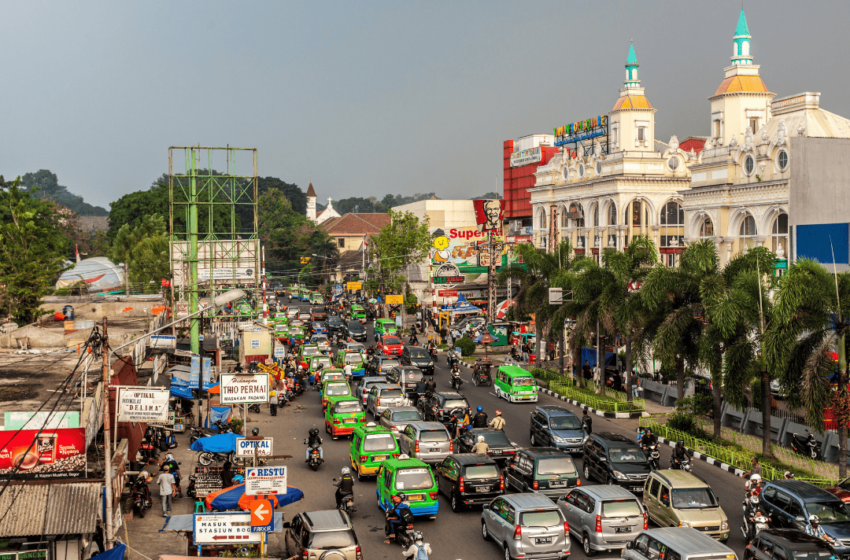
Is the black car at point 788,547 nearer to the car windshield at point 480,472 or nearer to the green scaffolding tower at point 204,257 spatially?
the car windshield at point 480,472

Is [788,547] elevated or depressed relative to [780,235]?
depressed

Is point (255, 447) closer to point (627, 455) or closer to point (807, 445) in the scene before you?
point (627, 455)

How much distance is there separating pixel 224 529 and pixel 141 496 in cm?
708

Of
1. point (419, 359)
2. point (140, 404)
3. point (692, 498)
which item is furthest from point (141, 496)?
point (419, 359)

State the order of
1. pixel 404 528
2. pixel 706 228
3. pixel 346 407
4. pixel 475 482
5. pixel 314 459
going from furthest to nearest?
pixel 706 228, pixel 346 407, pixel 314 459, pixel 475 482, pixel 404 528

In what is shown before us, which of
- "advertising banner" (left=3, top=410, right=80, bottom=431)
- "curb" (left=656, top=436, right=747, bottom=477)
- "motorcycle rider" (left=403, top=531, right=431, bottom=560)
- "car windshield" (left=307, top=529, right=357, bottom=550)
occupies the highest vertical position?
"advertising banner" (left=3, top=410, right=80, bottom=431)

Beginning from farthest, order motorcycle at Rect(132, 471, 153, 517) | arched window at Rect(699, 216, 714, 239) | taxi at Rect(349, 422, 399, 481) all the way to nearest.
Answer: arched window at Rect(699, 216, 714, 239), taxi at Rect(349, 422, 399, 481), motorcycle at Rect(132, 471, 153, 517)

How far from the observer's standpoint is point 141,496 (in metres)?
22.5

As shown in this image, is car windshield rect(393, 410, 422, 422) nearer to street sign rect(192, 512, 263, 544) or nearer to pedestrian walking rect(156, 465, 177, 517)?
pedestrian walking rect(156, 465, 177, 517)

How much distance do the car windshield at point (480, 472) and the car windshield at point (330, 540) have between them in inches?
206

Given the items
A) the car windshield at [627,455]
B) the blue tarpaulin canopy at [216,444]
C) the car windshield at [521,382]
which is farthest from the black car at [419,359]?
the car windshield at [627,455]

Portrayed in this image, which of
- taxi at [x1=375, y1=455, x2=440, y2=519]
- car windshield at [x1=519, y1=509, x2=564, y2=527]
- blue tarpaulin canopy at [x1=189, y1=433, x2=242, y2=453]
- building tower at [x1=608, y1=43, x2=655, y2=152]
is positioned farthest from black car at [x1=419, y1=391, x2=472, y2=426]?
building tower at [x1=608, y1=43, x2=655, y2=152]

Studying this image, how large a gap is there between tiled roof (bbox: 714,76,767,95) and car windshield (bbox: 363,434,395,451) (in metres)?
37.0

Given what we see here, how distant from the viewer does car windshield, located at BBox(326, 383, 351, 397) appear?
34406mm
